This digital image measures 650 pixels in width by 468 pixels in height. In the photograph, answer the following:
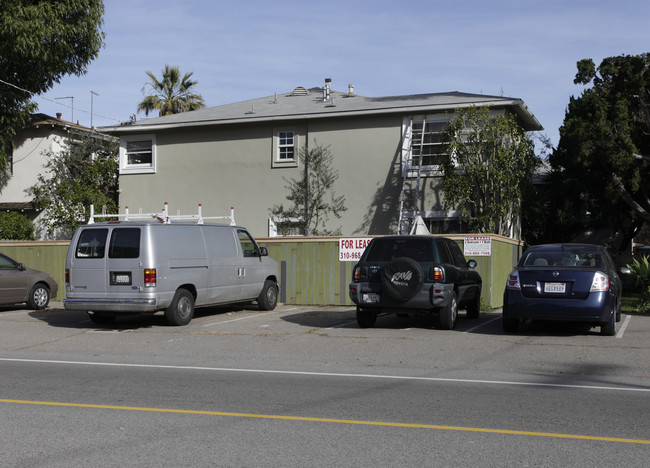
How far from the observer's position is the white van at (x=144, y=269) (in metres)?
13.6

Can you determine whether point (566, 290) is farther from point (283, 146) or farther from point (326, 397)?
point (283, 146)

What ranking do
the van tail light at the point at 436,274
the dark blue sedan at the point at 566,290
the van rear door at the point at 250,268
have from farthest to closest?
the van rear door at the point at 250,268
the van tail light at the point at 436,274
the dark blue sedan at the point at 566,290

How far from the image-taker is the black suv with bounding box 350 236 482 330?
12805 millimetres

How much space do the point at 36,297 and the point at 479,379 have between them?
41.9 feet

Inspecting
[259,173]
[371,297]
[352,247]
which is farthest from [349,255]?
[259,173]

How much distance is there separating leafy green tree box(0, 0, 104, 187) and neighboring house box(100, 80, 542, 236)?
116 inches

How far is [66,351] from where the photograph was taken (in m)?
11.7

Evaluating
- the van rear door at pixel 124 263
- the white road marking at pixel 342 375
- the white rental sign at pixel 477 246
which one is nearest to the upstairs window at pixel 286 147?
the white rental sign at pixel 477 246

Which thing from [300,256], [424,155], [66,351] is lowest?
[66,351]

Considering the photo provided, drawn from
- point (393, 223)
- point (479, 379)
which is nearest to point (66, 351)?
point (479, 379)

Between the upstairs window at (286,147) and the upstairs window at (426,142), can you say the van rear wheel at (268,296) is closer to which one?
the upstairs window at (426,142)

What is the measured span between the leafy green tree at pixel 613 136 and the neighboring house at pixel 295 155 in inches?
71.8

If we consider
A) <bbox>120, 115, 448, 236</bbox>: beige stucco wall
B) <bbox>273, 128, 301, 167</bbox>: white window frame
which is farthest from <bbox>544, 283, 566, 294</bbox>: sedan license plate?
<bbox>273, 128, 301, 167</bbox>: white window frame

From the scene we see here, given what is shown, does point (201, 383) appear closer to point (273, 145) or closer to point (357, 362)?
point (357, 362)
